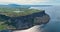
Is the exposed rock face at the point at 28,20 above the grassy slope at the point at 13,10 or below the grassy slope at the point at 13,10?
below

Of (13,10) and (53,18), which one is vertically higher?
(13,10)

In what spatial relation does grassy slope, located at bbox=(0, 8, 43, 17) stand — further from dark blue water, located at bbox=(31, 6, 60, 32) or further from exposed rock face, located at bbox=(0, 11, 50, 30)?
dark blue water, located at bbox=(31, 6, 60, 32)

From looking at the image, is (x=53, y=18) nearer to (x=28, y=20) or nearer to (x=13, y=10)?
(x=28, y=20)

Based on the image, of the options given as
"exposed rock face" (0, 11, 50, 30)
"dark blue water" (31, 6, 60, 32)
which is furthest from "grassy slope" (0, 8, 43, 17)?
"dark blue water" (31, 6, 60, 32)

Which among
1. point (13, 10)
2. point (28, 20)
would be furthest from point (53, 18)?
point (13, 10)

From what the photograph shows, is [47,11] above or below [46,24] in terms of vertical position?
above

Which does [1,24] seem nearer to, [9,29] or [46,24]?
[9,29]

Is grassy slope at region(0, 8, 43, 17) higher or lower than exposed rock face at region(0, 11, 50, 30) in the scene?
higher

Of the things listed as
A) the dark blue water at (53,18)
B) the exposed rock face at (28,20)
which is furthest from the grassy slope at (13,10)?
the dark blue water at (53,18)

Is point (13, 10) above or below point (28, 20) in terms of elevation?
above

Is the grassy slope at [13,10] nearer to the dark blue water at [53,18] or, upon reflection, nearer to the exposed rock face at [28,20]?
the exposed rock face at [28,20]

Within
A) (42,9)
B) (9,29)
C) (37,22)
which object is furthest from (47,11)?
(9,29)
